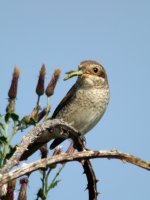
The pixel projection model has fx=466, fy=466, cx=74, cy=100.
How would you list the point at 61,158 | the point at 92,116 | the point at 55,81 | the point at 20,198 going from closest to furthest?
the point at 61,158, the point at 20,198, the point at 55,81, the point at 92,116

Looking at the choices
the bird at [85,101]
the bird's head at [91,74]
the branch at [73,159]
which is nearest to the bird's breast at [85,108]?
the bird at [85,101]

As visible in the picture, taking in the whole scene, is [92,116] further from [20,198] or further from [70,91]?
[20,198]

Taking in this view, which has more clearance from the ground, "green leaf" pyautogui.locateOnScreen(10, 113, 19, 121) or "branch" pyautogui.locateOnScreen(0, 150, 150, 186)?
"green leaf" pyautogui.locateOnScreen(10, 113, 19, 121)

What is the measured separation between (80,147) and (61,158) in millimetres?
1288

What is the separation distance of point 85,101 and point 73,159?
15.5 feet

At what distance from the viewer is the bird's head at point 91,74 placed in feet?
23.1

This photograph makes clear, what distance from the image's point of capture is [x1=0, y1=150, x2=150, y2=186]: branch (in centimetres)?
183

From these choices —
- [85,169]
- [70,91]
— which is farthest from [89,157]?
[70,91]

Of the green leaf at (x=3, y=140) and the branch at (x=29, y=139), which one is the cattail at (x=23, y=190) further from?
the branch at (x=29, y=139)

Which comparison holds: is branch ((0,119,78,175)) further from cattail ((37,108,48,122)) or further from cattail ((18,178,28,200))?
cattail ((37,108,48,122))

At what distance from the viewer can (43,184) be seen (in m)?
4.20

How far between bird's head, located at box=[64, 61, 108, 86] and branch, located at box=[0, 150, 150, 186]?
14.7 ft

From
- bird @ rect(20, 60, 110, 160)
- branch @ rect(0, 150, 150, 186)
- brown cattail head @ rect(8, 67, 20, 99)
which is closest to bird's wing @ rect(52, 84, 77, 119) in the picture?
bird @ rect(20, 60, 110, 160)

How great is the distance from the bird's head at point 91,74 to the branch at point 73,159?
448 centimetres
